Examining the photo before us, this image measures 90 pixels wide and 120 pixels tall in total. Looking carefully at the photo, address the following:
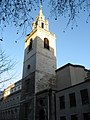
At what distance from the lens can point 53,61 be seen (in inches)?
1309

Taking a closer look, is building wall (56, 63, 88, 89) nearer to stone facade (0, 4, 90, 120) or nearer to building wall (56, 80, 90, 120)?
A: stone facade (0, 4, 90, 120)

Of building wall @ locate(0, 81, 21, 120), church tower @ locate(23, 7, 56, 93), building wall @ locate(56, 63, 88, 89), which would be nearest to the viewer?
building wall @ locate(56, 63, 88, 89)

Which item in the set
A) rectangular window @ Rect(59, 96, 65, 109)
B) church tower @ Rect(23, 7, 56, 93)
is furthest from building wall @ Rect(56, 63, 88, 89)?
rectangular window @ Rect(59, 96, 65, 109)

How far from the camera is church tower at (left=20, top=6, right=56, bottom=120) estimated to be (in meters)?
28.1

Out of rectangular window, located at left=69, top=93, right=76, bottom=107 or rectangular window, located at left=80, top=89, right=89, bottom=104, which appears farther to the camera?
rectangular window, located at left=69, top=93, right=76, bottom=107

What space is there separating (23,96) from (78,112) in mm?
13456

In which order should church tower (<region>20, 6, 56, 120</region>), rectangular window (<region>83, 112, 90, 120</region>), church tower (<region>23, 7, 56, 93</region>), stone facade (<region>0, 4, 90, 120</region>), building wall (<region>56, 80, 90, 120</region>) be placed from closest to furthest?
rectangular window (<region>83, 112, 90, 120</region>) → building wall (<region>56, 80, 90, 120</region>) → stone facade (<region>0, 4, 90, 120</region>) → church tower (<region>20, 6, 56, 120</region>) → church tower (<region>23, 7, 56, 93</region>)

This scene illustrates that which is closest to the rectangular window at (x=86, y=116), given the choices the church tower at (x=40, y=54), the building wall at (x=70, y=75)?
the building wall at (x=70, y=75)

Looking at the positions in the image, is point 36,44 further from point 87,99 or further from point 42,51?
point 87,99

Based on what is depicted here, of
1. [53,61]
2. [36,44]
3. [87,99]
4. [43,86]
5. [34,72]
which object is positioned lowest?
[87,99]

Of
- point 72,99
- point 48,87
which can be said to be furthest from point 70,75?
Answer: point 72,99

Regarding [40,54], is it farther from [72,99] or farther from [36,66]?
[72,99]

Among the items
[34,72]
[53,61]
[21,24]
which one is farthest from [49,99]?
[21,24]

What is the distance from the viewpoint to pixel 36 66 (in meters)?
30.0
